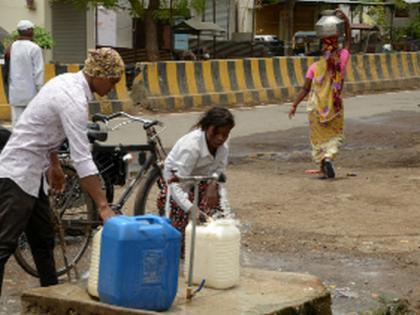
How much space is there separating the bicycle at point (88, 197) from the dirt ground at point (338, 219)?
347mm

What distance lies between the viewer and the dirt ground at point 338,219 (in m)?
6.83

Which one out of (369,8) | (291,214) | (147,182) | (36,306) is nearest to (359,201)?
(291,214)

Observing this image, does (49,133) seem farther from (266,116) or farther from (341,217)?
(266,116)

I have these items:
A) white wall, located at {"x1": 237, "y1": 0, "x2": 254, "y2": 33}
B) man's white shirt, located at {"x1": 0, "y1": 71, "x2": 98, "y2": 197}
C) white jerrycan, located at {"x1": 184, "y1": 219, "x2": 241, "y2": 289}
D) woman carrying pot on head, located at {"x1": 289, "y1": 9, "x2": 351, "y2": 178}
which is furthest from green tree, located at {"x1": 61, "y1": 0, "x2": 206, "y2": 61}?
white jerrycan, located at {"x1": 184, "y1": 219, "x2": 241, "y2": 289}

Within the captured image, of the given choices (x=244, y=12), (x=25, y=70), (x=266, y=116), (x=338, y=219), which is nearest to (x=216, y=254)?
(x=338, y=219)

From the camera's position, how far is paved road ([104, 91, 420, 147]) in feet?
49.8

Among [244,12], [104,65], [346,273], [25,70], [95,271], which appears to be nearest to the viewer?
[95,271]

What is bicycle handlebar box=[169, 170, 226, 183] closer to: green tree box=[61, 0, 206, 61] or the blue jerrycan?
the blue jerrycan

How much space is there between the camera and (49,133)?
17.8 feet

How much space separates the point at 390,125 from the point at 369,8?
122ft

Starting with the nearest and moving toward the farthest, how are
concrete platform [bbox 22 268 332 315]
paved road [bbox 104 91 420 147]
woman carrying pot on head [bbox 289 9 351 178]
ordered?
concrete platform [bbox 22 268 332 315] < woman carrying pot on head [bbox 289 9 351 178] < paved road [bbox 104 91 420 147]

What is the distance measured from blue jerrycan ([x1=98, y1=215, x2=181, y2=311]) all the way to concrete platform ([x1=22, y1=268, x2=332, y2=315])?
8 cm

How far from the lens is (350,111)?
20125 mm

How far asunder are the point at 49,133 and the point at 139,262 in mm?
1028
